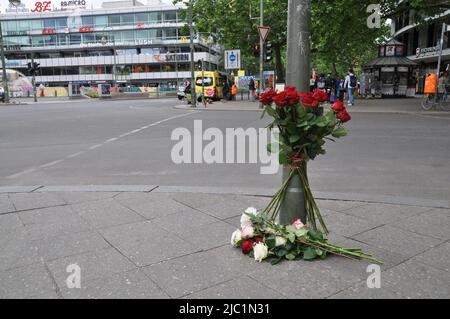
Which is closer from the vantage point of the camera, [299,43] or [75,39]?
[299,43]

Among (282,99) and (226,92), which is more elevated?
(282,99)

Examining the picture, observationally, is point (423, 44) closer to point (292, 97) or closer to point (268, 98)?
point (268, 98)

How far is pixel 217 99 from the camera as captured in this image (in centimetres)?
3656

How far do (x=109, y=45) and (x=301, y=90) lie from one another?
81108mm

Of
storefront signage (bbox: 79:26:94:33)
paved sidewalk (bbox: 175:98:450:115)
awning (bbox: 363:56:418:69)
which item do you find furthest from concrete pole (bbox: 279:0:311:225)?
storefront signage (bbox: 79:26:94:33)

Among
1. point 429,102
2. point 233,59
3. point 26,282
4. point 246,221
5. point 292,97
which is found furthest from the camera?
point 233,59

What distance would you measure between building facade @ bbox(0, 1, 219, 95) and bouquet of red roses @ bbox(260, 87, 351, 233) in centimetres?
7349

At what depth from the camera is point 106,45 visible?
78.9 meters

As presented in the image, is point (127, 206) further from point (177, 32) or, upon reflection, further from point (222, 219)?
point (177, 32)

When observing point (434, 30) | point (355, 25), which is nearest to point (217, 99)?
point (355, 25)

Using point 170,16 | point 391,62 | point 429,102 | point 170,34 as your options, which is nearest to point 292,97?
point 429,102

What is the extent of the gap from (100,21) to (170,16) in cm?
1384

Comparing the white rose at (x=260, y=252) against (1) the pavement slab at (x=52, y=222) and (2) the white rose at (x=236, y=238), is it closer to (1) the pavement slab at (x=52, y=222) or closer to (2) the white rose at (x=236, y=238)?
(2) the white rose at (x=236, y=238)

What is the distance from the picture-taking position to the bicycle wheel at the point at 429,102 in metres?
19.6
